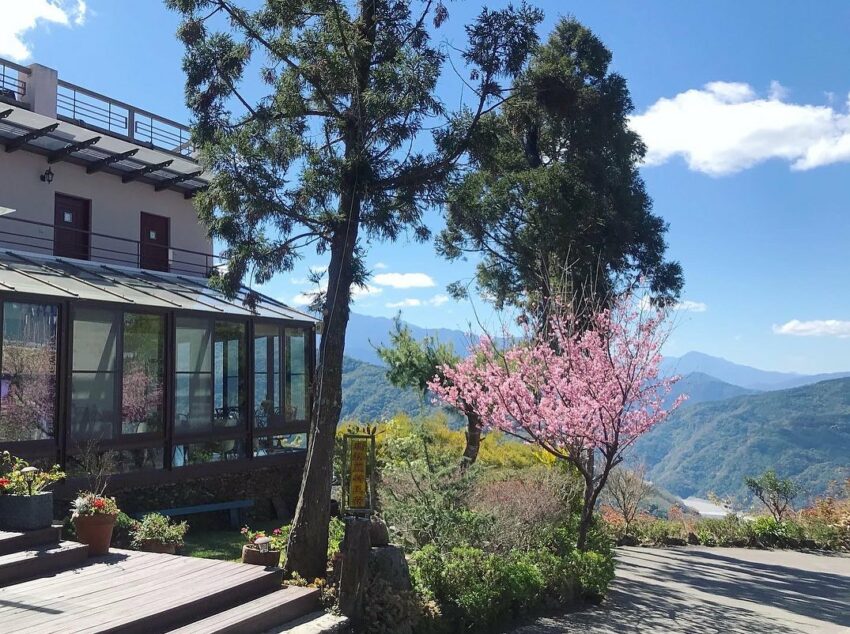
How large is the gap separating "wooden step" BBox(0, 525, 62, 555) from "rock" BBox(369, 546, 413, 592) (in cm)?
307

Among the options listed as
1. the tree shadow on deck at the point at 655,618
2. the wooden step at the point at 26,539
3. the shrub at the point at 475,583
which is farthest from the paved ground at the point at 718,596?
the wooden step at the point at 26,539

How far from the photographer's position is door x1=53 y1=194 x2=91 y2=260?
13.4 m

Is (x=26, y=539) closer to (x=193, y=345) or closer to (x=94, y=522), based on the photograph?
(x=94, y=522)

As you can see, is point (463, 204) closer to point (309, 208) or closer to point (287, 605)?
point (309, 208)

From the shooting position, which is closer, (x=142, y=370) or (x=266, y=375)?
(x=142, y=370)

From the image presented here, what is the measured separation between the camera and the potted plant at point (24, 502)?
6.36m

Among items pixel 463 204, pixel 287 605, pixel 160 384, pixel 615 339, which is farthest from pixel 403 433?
pixel 287 605

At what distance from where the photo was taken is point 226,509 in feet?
38.8

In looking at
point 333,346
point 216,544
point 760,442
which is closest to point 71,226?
point 216,544

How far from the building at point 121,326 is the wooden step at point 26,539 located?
9.96 feet

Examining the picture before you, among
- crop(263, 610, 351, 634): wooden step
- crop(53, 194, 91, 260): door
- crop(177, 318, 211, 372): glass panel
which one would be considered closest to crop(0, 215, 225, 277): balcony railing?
crop(53, 194, 91, 260): door

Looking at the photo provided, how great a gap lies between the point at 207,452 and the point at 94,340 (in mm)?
2841

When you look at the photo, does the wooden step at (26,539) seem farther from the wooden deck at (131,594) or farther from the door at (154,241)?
the door at (154,241)

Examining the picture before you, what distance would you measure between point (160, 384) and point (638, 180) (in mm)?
10930
